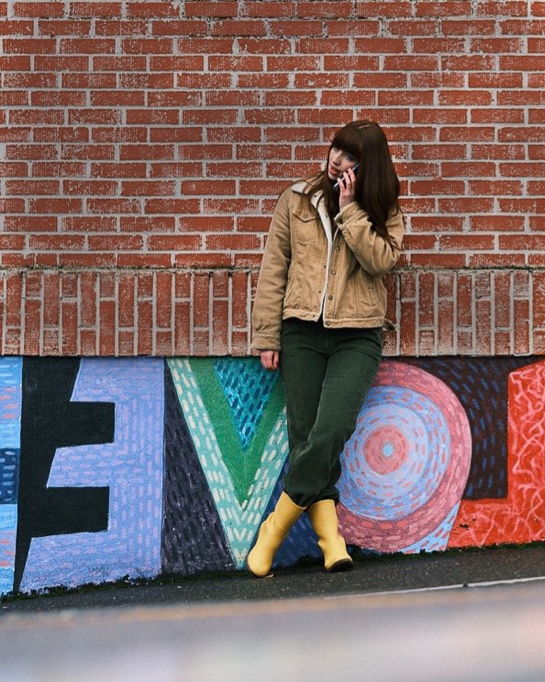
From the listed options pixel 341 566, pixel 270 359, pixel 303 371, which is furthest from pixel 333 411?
pixel 341 566

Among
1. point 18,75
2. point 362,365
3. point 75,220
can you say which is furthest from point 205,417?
point 18,75

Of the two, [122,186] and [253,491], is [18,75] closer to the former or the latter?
[122,186]

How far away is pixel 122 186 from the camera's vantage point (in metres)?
4.50

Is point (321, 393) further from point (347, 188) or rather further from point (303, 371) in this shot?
point (347, 188)

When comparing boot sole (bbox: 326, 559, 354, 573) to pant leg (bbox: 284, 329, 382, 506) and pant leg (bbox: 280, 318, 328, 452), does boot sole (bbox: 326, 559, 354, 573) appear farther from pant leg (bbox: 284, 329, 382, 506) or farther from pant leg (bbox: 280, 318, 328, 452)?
pant leg (bbox: 280, 318, 328, 452)

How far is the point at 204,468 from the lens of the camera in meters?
4.44

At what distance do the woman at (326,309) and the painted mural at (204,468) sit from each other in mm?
234

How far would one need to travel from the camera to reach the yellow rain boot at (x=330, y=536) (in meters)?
4.14

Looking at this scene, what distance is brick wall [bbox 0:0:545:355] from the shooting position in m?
4.49

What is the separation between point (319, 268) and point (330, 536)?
110 cm

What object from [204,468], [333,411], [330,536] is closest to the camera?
[333,411]

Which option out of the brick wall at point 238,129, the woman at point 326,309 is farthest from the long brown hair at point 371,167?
the brick wall at point 238,129

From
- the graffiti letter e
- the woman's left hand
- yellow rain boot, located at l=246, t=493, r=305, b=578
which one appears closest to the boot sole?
yellow rain boot, located at l=246, t=493, r=305, b=578

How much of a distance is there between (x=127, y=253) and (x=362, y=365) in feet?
3.85
